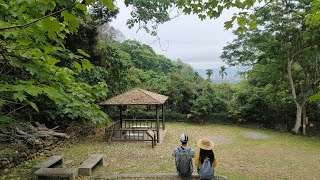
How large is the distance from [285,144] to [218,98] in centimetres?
797

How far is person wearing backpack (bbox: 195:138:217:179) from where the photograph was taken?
260 inches

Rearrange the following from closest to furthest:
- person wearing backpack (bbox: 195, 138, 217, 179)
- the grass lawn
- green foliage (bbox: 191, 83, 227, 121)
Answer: person wearing backpack (bbox: 195, 138, 217, 179) < the grass lawn < green foliage (bbox: 191, 83, 227, 121)

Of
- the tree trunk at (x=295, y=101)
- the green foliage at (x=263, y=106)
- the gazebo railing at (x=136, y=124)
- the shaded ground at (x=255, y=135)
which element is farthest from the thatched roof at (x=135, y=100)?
the green foliage at (x=263, y=106)

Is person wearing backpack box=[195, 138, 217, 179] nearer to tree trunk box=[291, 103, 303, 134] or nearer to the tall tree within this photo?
the tall tree

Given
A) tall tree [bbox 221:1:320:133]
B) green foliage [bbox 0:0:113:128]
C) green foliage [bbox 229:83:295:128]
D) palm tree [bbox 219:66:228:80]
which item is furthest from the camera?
palm tree [bbox 219:66:228:80]

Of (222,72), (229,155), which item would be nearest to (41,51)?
(229,155)

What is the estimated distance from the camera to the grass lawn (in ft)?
31.2

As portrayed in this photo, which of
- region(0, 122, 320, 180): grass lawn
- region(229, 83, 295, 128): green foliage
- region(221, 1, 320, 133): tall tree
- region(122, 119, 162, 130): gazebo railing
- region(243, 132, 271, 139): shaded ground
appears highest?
region(221, 1, 320, 133): tall tree

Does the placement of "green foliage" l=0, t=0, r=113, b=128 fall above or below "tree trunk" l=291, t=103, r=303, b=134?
above

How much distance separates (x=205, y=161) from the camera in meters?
6.59

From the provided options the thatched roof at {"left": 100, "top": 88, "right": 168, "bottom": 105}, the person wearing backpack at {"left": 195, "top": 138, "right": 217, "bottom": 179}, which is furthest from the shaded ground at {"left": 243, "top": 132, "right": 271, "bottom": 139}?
the person wearing backpack at {"left": 195, "top": 138, "right": 217, "bottom": 179}

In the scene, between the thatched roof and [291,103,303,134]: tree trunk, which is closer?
the thatched roof

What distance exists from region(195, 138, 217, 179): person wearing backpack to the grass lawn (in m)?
2.38

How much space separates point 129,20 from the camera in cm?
1598
